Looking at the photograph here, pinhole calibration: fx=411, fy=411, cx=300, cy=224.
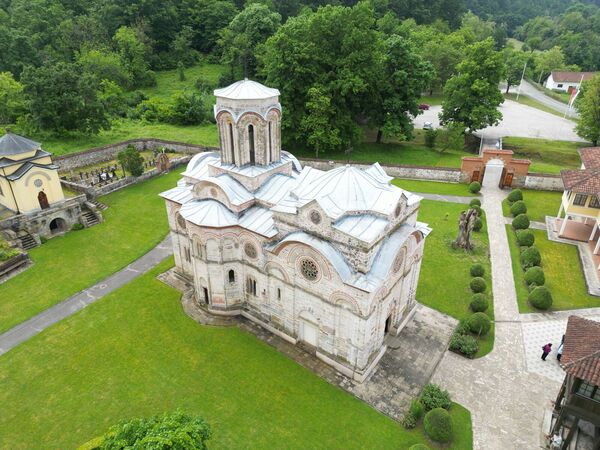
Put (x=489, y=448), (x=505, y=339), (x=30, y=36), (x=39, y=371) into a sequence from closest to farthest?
1. (x=489, y=448)
2. (x=39, y=371)
3. (x=505, y=339)
4. (x=30, y=36)

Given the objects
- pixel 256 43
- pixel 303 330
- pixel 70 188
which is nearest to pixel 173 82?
pixel 256 43

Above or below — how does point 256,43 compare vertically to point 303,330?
above

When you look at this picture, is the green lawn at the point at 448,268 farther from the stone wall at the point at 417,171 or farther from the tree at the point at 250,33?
the tree at the point at 250,33

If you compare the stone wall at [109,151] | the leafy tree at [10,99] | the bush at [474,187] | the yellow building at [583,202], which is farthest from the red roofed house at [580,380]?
the leafy tree at [10,99]

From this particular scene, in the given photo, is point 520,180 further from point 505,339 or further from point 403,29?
point 403,29

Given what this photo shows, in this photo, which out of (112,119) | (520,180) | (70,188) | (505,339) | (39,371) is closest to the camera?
(39,371)

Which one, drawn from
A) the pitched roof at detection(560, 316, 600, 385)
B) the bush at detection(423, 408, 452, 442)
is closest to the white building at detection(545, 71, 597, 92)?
the pitched roof at detection(560, 316, 600, 385)

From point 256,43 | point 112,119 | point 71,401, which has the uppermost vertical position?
point 256,43
